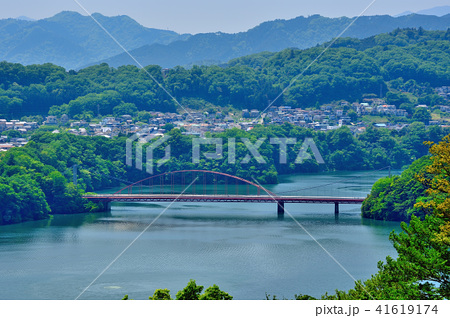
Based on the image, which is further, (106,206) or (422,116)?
(422,116)

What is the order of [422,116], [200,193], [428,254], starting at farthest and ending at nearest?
[422,116], [200,193], [428,254]

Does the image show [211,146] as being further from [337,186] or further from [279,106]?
[279,106]

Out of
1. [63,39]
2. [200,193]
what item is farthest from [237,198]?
[63,39]

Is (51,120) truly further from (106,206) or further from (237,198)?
(237,198)

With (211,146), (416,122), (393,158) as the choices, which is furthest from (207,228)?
(416,122)

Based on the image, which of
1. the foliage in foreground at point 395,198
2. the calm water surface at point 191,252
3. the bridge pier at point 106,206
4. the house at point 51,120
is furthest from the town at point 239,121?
the foliage in foreground at point 395,198

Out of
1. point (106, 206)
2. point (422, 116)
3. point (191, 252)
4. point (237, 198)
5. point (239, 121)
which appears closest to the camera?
point (191, 252)

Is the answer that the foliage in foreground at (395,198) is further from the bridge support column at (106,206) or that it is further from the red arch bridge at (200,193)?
the bridge support column at (106,206)

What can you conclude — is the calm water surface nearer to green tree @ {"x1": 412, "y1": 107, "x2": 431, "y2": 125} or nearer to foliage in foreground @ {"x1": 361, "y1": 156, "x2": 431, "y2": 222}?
foliage in foreground @ {"x1": 361, "y1": 156, "x2": 431, "y2": 222}
